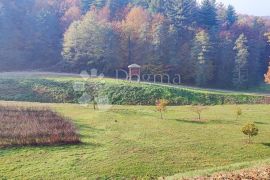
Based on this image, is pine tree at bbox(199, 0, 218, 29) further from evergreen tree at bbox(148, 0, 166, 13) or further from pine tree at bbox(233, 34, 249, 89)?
pine tree at bbox(233, 34, 249, 89)

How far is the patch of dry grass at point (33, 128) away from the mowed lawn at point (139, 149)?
0.78 metres

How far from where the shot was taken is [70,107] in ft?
106

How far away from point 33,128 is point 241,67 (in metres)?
37.8

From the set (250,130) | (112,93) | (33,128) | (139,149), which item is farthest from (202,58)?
(139,149)

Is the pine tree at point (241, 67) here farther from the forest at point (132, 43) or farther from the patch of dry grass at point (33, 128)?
the patch of dry grass at point (33, 128)

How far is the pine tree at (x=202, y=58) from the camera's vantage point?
50469 millimetres

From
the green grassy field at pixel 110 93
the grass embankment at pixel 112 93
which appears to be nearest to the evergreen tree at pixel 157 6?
the green grassy field at pixel 110 93

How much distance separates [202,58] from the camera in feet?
166

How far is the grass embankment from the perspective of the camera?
1435 inches

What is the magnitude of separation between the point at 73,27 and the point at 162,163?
122ft

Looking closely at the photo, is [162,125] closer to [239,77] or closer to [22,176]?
[22,176]

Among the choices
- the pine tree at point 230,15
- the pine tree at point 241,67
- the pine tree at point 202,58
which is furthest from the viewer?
the pine tree at point 230,15

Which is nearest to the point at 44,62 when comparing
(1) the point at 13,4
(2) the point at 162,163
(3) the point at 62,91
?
(1) the point at 13,4

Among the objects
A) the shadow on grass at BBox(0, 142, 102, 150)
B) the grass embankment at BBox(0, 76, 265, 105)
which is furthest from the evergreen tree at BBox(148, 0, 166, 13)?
the shadow on grass at BBox(0, 142, 102, 150)
